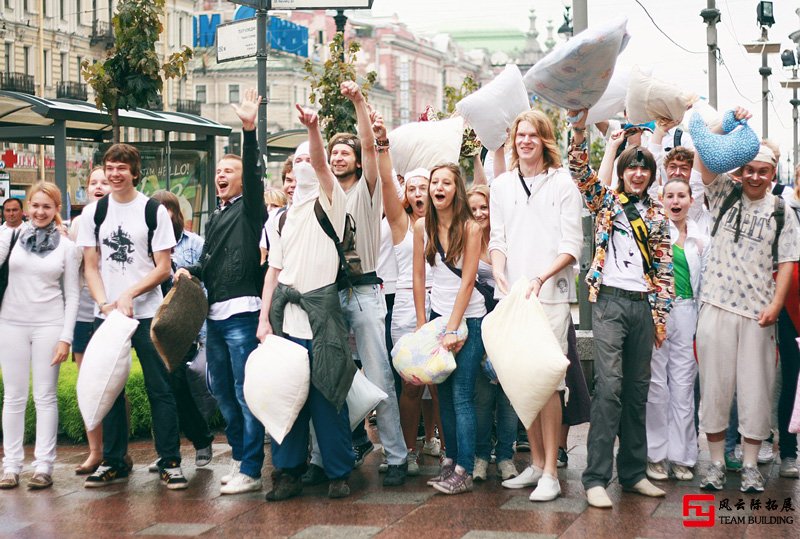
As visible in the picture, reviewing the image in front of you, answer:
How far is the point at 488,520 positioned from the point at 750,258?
2246 millimetres

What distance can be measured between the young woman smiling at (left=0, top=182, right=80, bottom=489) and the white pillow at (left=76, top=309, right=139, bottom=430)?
36 cm

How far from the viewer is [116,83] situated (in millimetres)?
14578

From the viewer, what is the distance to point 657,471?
6961 mm

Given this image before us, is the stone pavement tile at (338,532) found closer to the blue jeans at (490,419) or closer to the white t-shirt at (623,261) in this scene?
the blue jeans at (490,419)

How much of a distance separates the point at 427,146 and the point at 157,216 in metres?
2.12

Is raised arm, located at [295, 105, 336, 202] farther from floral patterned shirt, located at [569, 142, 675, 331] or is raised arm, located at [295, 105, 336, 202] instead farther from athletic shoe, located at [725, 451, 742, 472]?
athletic shoe, located at [725, 451, 742, 472]

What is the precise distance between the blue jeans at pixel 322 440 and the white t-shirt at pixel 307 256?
120 mm

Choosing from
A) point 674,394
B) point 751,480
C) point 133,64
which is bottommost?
point 751,480

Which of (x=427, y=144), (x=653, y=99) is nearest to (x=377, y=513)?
(x=427, y=144)

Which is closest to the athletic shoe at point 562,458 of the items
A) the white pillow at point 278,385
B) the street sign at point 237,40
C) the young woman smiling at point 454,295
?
the young woman smiling at point 454,295

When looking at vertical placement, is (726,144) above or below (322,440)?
above

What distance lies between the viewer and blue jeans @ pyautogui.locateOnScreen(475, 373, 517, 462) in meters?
6.96

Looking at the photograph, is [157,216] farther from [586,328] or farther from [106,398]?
[586,328]

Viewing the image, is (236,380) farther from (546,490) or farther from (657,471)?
(657,471)
